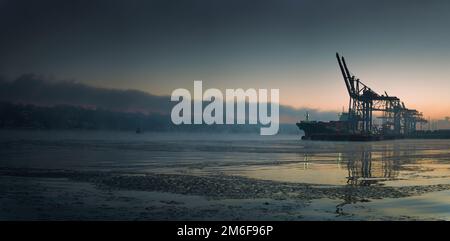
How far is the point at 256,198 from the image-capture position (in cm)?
1522

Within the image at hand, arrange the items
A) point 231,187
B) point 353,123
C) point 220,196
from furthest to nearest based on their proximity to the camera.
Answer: point 353,123, point 231,187, point 220,196

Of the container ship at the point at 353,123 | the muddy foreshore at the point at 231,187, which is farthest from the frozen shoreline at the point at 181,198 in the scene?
the container ship at the point at 353,123

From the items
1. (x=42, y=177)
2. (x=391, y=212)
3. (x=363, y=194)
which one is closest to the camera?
(x=391, y=212)

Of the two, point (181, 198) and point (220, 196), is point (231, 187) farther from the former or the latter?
point (181, 198)

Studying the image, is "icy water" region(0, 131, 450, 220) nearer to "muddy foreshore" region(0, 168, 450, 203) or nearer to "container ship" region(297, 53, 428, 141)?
"muddy foreshore" region(0, 168, 450, 203)

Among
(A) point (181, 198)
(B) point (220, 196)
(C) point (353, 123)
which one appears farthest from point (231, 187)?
(C) point (353, 123)

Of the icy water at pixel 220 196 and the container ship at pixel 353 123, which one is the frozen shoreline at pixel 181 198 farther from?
the container ship at pixel 353 123

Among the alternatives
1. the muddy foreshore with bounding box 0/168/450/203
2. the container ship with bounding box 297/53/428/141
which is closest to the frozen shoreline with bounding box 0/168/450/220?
the muddy foreshore with bounding box 0/168/450/203

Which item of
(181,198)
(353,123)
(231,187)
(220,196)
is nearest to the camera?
(181,198)

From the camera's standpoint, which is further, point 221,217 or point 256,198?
point 256,198
